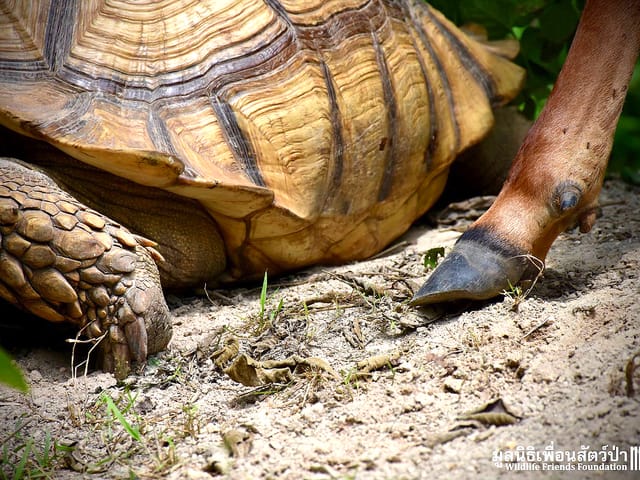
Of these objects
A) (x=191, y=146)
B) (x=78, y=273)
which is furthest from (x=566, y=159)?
(x=78, y=273)

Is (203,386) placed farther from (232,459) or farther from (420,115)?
(420,115)

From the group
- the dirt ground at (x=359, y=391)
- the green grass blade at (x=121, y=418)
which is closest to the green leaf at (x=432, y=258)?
the dirt ground at (x=359, y=391)

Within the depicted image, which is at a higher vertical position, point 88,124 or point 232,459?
point 88,124

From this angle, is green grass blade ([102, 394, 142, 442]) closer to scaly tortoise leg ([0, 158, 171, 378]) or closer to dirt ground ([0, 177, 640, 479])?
dirt ground ([0, 177, 640, 479])

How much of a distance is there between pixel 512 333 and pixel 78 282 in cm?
129

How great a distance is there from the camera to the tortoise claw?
2.28 meters

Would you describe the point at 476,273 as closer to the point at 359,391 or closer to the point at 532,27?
the point at 359,391

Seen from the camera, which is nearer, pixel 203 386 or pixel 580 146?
pixel 203 386

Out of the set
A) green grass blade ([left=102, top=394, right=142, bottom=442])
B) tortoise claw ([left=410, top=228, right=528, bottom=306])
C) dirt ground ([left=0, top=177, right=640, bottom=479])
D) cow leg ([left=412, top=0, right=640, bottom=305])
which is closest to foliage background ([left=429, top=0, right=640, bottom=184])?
cow leg ([left=412, top=0, right=640, bottom=305])

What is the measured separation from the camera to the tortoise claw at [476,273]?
89.7 inches

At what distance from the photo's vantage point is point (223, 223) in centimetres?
277

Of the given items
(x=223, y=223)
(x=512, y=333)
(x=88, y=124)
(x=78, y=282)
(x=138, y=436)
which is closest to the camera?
(x=138, y=436)

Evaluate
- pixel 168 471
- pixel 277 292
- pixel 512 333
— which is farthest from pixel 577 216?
pixel 168 471

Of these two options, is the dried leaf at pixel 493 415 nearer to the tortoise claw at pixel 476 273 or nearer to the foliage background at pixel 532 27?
the tortoise claw at pixel 476 273
